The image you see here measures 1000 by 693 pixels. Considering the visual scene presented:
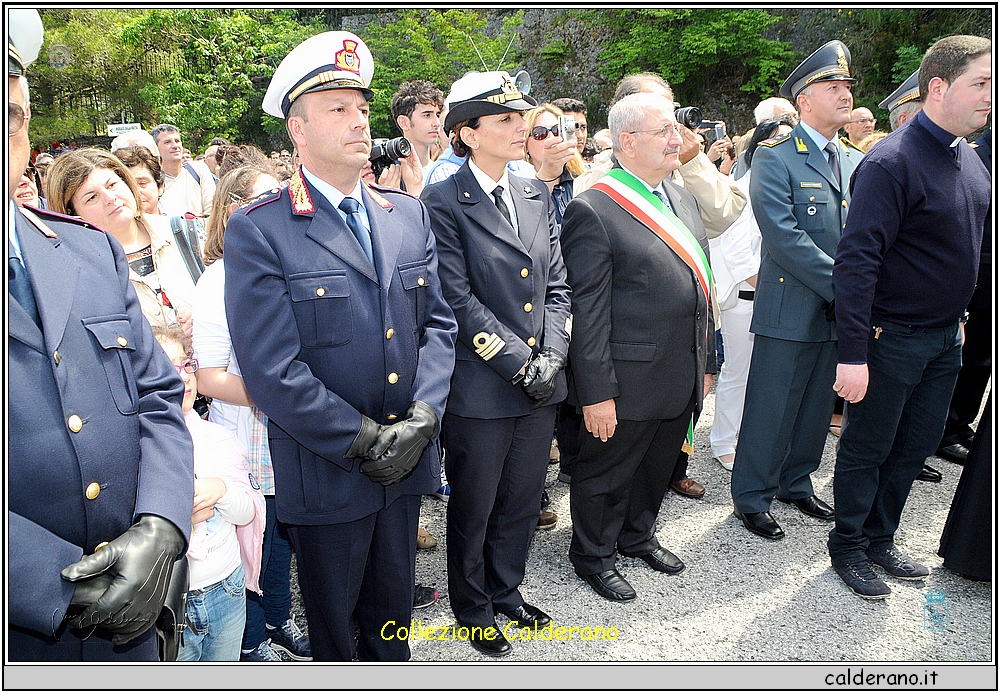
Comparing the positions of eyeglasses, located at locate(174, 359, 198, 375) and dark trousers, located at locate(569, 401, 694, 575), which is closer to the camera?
eyeglasses, located at locate(174, 359, 198, 375)

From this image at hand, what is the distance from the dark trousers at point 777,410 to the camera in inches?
137

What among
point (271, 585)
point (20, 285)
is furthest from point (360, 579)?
point (20, 285)

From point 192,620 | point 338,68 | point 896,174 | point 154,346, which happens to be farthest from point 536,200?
point 192,620

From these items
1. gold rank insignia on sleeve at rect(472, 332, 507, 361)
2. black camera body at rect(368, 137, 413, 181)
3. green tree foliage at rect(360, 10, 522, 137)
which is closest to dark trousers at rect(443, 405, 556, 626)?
gold rank insignia on sleeve at rect(472, 332, 507, 361)

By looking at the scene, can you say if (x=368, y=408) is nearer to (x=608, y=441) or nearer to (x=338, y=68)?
(x=338, y=68)

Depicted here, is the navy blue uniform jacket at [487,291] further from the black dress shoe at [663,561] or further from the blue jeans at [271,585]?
the black dress shoe at [663,561]

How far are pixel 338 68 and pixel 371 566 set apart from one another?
5.09 feet

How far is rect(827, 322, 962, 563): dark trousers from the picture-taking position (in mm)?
2930

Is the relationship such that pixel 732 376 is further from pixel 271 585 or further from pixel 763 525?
pixel 271 585

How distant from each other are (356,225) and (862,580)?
2542mm

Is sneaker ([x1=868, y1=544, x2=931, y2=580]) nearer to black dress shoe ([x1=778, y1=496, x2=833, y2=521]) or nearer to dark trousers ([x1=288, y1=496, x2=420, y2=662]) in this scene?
black dress shoe ([x1=778, y1=496, x2=833, y2=521])

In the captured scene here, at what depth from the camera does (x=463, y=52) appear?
2062cm

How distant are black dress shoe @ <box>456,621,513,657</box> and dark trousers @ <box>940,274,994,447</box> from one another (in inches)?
127

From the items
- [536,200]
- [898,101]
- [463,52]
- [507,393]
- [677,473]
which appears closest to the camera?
[507,393]
